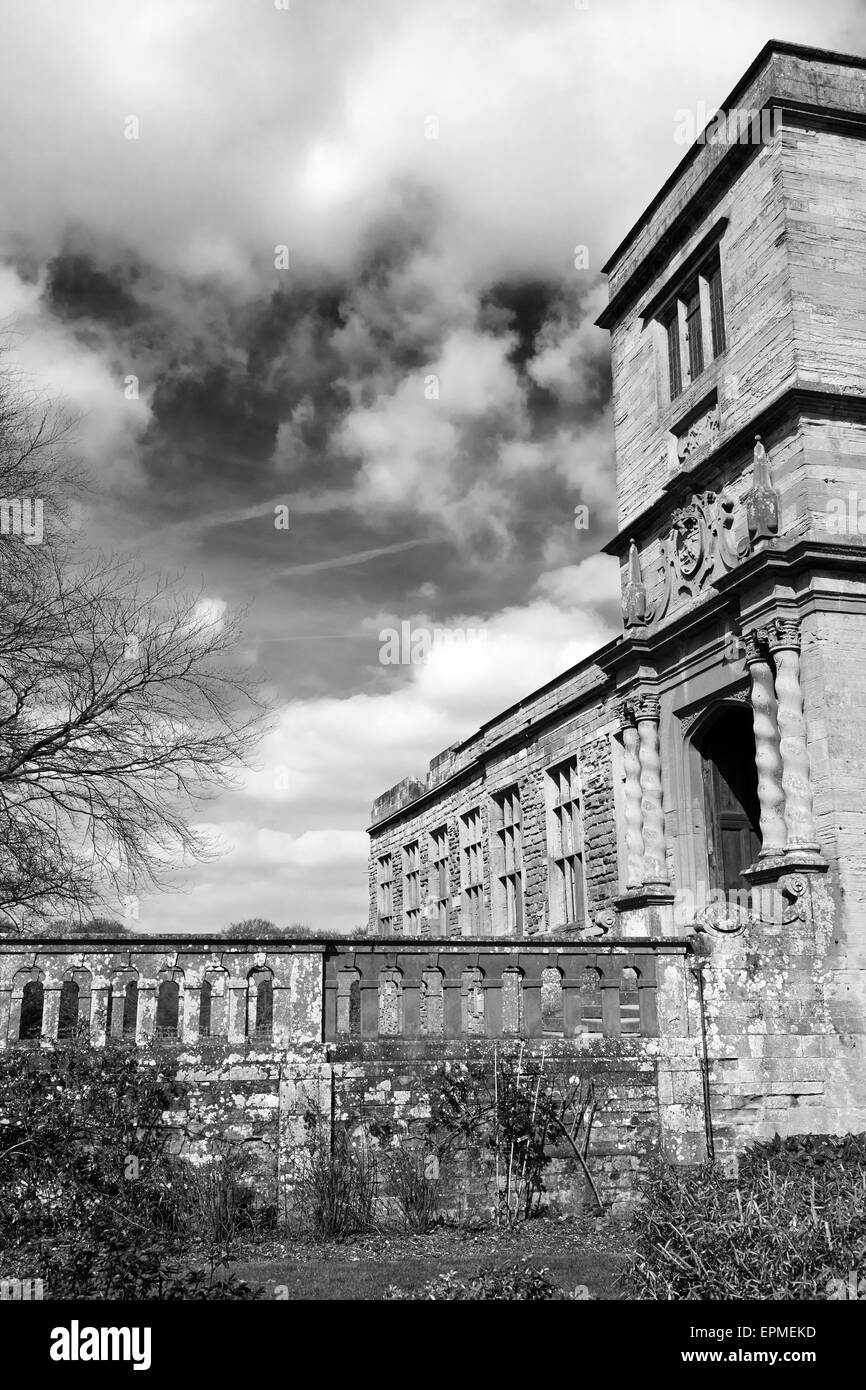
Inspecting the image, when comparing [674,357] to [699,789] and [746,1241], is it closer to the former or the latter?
[699,789]

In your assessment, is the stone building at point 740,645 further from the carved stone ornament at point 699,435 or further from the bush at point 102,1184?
the bush at point 102,1184

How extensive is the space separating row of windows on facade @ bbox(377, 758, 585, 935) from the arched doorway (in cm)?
404

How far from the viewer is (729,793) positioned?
14.6 m

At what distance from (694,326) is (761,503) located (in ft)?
14.2

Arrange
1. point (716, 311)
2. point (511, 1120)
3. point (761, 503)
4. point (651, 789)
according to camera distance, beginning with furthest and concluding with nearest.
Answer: point (716, 311), point (651, 789), point (761, 503), point (511, 1120)

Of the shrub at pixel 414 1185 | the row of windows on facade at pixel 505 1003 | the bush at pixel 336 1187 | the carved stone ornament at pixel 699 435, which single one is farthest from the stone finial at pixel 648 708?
the bush at pixel 336 1187

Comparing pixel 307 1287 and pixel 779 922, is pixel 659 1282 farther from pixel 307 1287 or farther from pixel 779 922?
pixel 779 922

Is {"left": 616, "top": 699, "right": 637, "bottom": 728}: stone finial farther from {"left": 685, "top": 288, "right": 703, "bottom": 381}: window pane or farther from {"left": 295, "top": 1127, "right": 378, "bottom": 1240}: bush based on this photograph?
{"left": 295, "top": 1127, "right": 378, "bottom": 1240}: bush

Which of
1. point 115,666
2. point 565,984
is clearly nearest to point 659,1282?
point 565,984

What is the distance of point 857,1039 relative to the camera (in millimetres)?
11250

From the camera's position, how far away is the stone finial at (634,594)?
1537cm

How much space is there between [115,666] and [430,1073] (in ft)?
17.7

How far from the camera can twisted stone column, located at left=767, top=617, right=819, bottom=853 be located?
11719 mm

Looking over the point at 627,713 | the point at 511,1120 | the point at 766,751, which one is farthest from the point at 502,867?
the point at 511,1120
